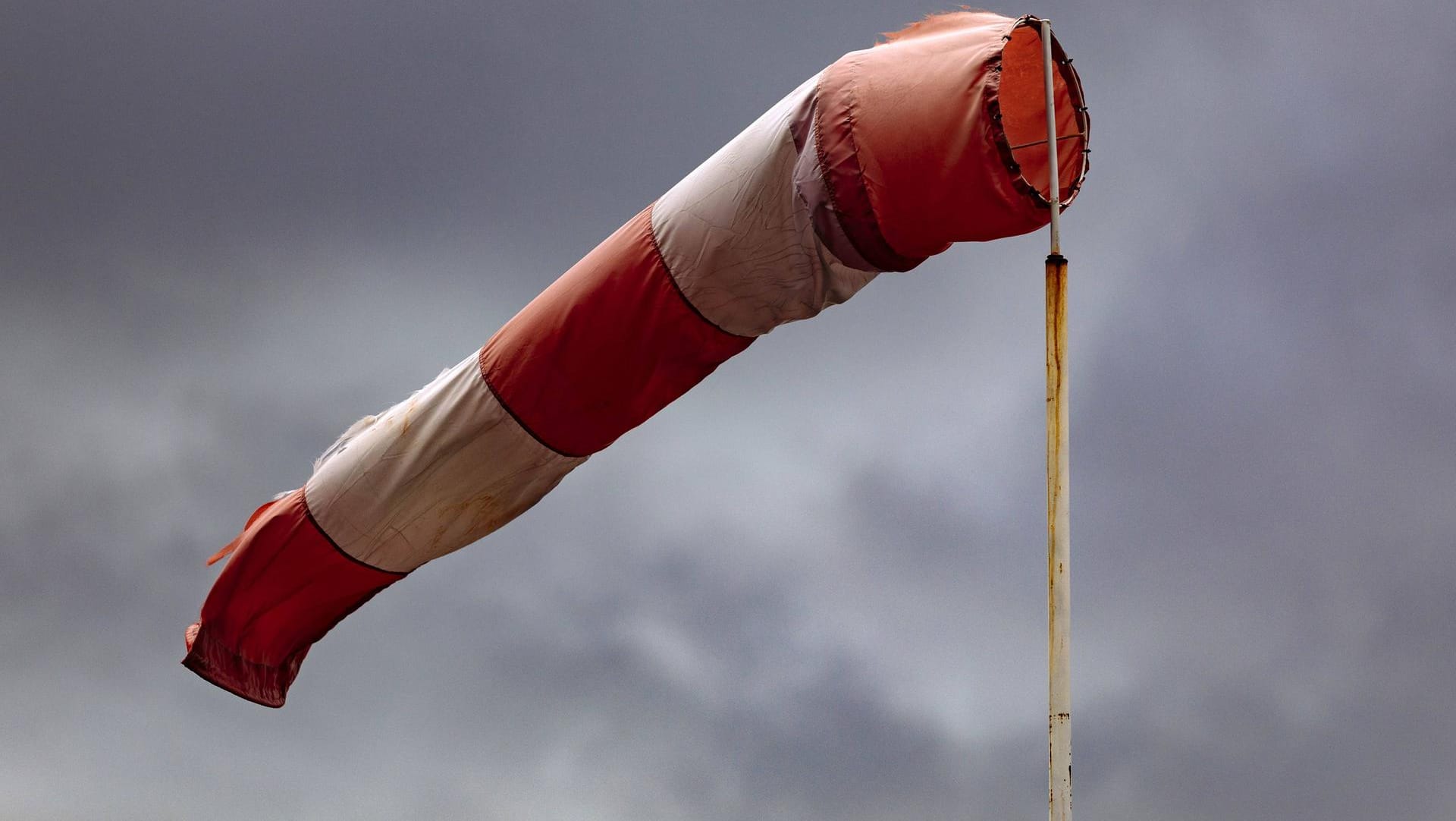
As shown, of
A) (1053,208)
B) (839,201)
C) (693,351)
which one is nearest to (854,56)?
(839,201)

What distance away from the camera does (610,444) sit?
8930mm

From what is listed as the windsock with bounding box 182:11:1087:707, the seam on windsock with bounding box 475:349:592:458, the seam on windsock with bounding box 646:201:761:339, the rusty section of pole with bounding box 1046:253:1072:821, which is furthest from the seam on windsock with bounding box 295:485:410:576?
the rusty section of pole with bounding box 1046:253:1072:821

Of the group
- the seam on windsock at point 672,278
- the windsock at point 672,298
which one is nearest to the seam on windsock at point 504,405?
the windsock at point 672,298

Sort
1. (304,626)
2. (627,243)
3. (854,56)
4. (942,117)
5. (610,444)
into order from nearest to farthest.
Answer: (942,117)
(854,56)
(627,243)
(610,444)
(304,626)

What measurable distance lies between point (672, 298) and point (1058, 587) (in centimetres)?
249

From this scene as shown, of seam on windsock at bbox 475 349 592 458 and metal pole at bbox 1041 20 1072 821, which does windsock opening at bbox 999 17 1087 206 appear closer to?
metal pole at bbox 1041 20 1072 821

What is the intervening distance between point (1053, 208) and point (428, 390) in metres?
3.68

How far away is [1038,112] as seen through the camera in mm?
7648

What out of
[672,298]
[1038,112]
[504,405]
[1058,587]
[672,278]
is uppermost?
[1038,112]

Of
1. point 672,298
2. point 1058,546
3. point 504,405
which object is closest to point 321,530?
point 504,405

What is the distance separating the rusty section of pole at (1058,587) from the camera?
6.76m

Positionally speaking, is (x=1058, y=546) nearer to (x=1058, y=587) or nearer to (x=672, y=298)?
(x=1058, y=587)

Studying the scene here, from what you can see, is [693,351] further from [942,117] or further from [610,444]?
[942,117]

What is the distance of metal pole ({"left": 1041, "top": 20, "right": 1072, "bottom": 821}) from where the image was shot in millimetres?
6762
